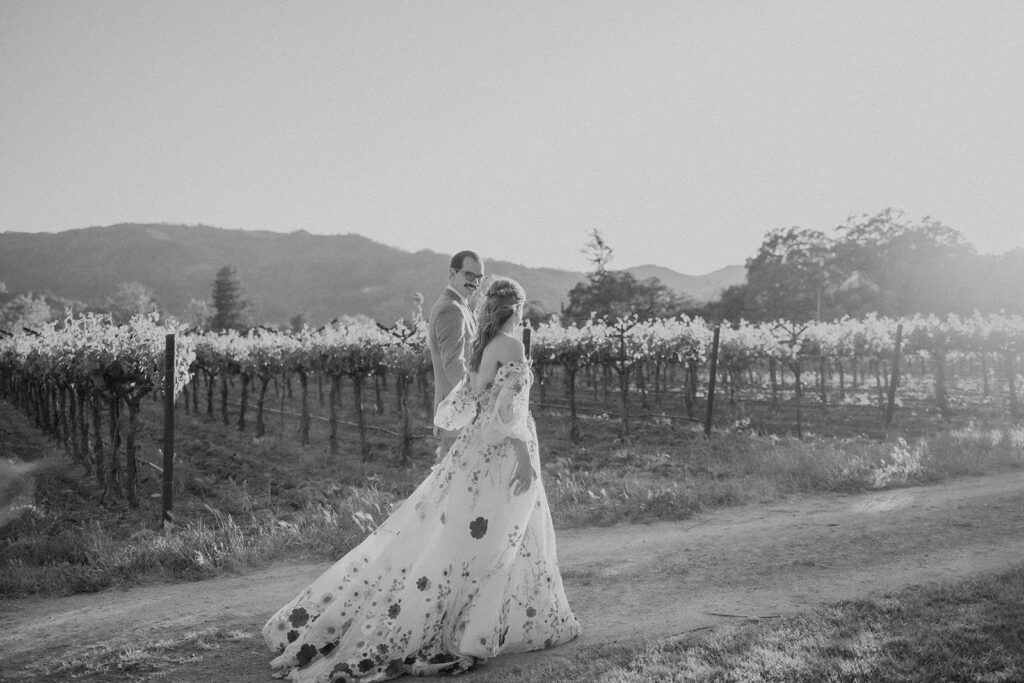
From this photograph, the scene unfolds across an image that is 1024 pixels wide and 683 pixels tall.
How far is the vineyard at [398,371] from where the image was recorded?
429 inches

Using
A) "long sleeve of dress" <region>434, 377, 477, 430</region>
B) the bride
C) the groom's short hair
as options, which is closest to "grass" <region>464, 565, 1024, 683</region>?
the bride

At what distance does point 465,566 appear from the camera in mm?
3928

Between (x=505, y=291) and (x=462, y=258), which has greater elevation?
(x=462, y=258)

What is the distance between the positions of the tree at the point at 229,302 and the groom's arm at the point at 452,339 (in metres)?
70.6

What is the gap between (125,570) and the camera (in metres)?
5.95

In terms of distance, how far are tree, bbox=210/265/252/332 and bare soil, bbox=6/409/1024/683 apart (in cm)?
6942

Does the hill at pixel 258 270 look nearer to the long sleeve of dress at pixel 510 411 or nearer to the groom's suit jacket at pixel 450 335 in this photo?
the groom's suit jacket at pixel 450 335

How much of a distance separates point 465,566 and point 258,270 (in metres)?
134

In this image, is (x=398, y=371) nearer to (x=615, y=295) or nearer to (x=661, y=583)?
(x=661, y=583)

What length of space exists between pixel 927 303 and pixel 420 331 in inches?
2185

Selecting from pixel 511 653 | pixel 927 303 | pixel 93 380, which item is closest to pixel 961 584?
pixel 511 653

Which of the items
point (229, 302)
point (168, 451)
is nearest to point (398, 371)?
point (168, 451)

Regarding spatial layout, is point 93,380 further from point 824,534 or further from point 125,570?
point 824,534

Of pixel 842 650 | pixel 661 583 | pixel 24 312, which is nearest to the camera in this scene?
pixel 842 650
